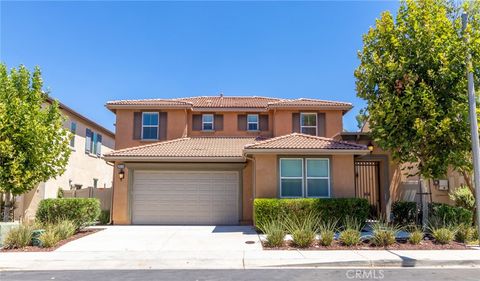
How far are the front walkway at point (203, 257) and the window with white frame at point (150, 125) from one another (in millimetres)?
A: 8702

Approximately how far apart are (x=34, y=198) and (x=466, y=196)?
20440 mm

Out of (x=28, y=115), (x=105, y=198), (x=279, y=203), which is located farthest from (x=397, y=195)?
(x=28, y=115)

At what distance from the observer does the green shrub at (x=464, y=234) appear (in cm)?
1197

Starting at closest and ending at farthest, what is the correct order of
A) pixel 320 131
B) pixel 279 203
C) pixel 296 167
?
pixel 279 203 → pixel 296 167 → pixel 320 131

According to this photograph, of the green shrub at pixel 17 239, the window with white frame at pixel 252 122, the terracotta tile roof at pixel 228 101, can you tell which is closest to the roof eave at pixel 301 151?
the window with white frame at pixel 252 122

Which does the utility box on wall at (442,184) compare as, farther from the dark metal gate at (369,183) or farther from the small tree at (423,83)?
the small tree at (423,83)

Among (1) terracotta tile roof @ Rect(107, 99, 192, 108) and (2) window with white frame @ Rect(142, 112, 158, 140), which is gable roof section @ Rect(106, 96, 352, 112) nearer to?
(1) terracotta tile roof @ Rect(107, 99, 192, 108)

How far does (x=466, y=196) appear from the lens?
16203 mm

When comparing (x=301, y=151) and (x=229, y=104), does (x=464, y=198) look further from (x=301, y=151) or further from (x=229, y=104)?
(x=229, y=104)

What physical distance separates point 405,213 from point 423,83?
5.36 meters

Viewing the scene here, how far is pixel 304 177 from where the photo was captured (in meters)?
15.4

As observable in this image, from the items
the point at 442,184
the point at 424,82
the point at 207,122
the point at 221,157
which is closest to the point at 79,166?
the point at 207,122

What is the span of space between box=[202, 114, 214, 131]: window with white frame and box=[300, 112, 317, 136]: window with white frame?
5005 mm

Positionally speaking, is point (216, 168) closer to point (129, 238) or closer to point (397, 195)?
point (129, 238)
